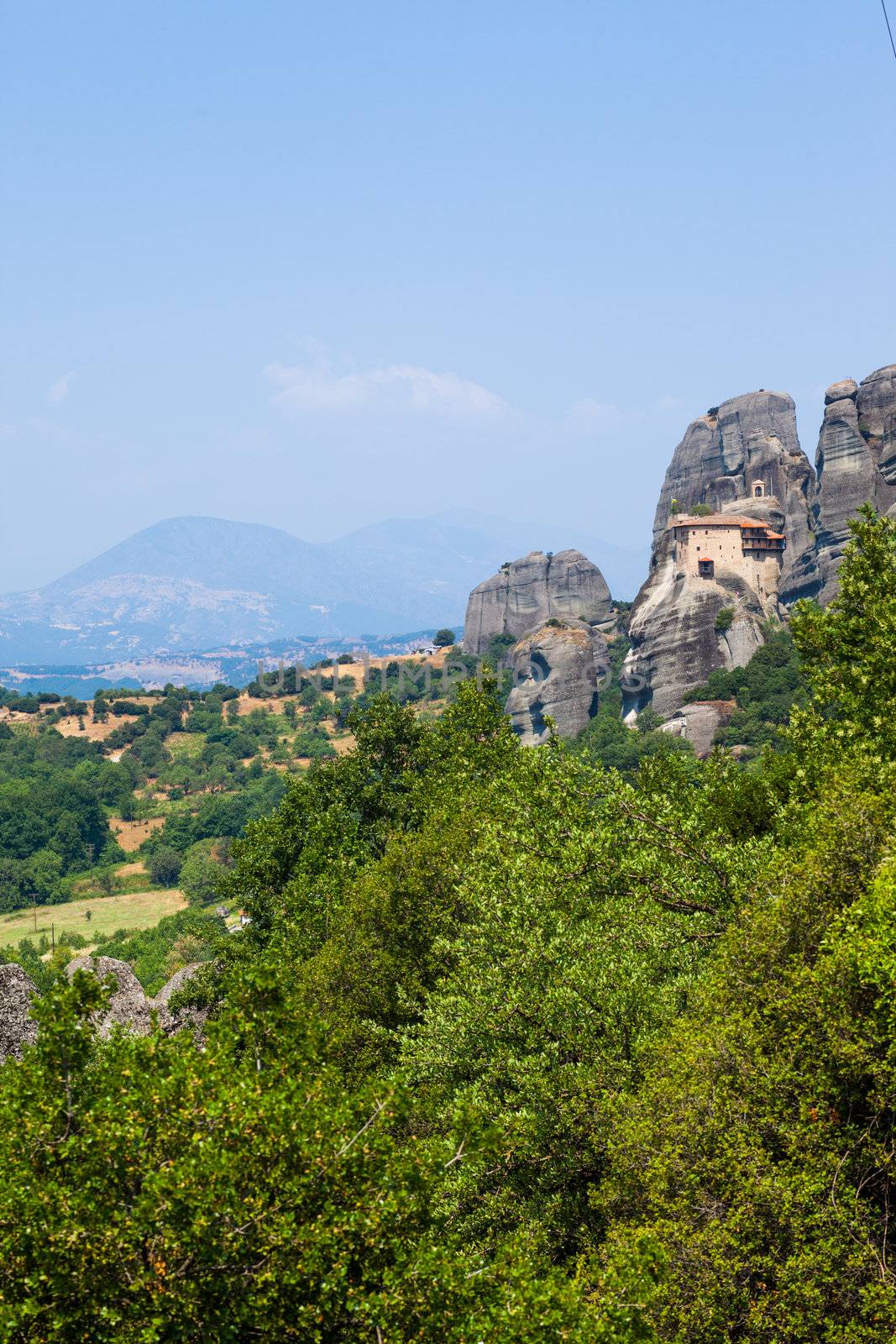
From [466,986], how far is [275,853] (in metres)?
22.1

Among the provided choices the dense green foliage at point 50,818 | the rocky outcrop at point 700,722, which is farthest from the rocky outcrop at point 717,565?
the dense green foliage at point 50,818

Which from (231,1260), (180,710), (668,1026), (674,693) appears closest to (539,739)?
(674,693)

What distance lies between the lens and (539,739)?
430 feet

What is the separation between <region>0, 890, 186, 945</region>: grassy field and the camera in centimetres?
10619

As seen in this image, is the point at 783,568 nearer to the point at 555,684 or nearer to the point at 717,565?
the point at 717,565

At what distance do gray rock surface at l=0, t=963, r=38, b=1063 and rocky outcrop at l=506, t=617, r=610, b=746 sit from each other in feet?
327

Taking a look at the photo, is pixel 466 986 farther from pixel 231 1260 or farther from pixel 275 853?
pixel 275 853

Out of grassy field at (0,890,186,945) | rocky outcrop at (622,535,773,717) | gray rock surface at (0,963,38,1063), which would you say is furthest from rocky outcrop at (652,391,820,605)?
gray rock surface at (0,963,38,1063)

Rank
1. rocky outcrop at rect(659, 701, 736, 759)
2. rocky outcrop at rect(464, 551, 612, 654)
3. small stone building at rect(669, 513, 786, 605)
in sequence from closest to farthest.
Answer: rocky outcrop at rect(659, 701, 736, 759) < small stone building at rect(669, 513, 786, 605) < rocky outcrop at rect(464, 551, 612, 654)

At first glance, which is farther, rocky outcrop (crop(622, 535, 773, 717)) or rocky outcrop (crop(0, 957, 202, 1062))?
rocky outcrop (crop(622, 535, 773, 717))

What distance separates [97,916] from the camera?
11250cm

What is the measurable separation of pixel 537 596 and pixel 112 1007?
155965 mm

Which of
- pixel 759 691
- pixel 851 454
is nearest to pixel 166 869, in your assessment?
pixel 759 691

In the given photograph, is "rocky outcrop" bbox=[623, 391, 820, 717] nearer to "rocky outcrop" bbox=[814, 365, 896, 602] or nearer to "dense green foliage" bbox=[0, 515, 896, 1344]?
"rocky outcrop" bbox=[814, 365, 896, 602]
